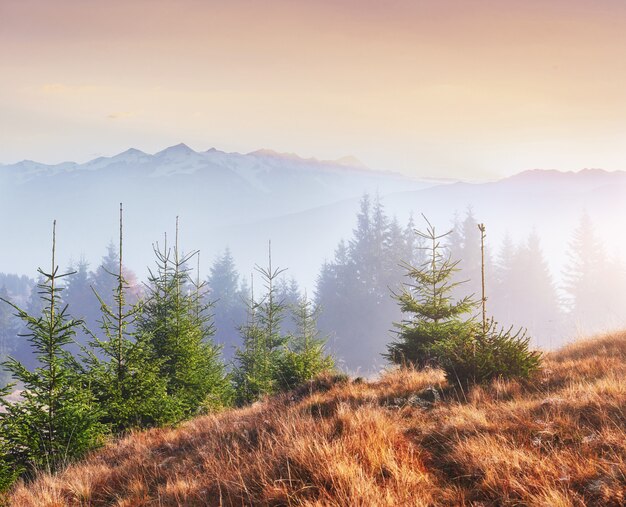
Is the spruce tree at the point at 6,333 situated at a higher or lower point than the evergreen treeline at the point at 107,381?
lower

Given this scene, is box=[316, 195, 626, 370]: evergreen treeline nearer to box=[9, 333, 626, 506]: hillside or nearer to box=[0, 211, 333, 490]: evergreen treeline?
box=[0, 211, 333, 490]: evergreen treeline

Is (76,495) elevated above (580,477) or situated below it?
below

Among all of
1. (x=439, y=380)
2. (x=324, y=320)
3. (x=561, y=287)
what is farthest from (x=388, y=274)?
(x=439, y=380)

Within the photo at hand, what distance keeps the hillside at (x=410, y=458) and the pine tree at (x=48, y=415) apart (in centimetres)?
94

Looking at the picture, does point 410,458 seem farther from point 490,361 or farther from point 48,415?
point 48,415

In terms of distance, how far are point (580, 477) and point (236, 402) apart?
12008mm

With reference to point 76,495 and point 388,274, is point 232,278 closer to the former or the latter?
point 388,274

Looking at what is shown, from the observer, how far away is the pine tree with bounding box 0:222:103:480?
7027 millimetres

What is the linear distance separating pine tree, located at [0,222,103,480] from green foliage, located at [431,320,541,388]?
6768 millimetres

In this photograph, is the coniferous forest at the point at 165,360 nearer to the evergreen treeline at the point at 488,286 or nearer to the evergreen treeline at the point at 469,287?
the evergreen treeline at the point at 469,287

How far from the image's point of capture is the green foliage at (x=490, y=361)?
271 inches

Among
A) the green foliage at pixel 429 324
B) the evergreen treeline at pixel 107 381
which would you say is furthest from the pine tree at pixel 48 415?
the green foliage at pixel 429 324

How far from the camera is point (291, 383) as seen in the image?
36.3 feet

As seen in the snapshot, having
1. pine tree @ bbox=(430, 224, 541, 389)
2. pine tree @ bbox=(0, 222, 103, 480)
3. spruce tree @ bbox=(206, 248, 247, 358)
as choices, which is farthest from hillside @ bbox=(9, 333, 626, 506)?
spruce tree @ bbox=(206, 248, 247, 358)
